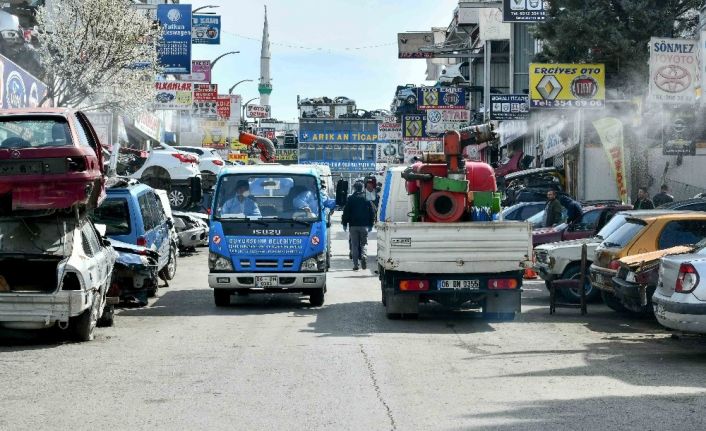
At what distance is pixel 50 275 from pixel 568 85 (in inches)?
855

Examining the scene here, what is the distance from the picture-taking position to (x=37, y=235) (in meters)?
13.1

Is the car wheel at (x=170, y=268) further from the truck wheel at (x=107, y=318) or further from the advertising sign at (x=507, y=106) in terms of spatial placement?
the advertising sign at (x=507, y=106)

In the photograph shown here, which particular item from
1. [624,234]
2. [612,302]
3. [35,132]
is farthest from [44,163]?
[612,302]

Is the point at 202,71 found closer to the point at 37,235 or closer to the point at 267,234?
the point at 267,234

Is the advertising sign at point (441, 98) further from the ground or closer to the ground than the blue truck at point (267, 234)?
further from the ground

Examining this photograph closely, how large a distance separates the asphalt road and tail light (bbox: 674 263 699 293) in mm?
773

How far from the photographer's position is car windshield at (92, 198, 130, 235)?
18.8 metres

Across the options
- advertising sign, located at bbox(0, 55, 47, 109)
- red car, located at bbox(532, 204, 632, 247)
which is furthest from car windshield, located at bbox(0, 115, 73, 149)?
advertising sign, located at bbox(0, 55, 47, 109)

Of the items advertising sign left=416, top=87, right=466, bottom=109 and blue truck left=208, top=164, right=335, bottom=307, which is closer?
blue truck left=208, top=164, right=335, bottom=307

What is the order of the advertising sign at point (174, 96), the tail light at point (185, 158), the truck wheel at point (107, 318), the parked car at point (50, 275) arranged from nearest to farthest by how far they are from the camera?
the parked car at point (50, 275), the truck wheel at point (107, 318), the tail light at point (185, 158), the advertising sign at point (174, 96)

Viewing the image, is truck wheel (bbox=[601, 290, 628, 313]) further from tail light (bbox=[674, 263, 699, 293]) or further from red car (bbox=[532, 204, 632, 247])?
red car (bbox=[532, 204, 632, 247])

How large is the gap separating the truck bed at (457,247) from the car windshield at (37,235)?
441 centimetres

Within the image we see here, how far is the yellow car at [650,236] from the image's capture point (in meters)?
15.3

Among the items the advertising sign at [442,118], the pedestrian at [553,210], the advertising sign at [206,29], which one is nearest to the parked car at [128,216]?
the pedestrian at [553,210]
